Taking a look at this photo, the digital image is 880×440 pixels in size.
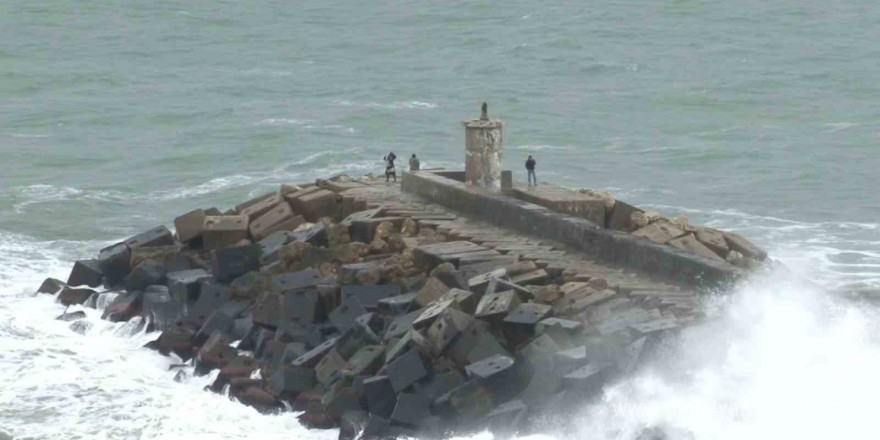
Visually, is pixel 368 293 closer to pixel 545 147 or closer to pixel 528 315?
pixel 528 315

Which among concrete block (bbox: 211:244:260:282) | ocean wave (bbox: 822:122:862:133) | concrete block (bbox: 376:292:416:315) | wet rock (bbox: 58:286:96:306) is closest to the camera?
concrete block (bbox: 376:292:416:315)

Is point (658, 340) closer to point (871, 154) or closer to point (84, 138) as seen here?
point (871, 154)

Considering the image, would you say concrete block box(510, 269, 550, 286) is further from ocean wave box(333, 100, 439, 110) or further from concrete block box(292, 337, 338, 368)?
ocean wave box(333, 100, 439, 110)

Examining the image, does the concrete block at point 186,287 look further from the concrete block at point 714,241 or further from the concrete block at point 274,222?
the concrete block at point 714,241

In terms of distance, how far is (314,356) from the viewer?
57.5 ft

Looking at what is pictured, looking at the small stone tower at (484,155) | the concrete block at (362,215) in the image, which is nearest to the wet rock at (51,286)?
the concrete block at (362,215)

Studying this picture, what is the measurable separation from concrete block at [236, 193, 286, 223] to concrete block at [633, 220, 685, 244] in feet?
17.4

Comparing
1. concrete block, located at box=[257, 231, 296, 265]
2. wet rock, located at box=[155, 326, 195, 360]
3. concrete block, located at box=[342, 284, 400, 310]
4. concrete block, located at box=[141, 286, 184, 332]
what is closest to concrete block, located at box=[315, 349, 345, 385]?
concrete block, located at box=[342, 284, 400, 310]

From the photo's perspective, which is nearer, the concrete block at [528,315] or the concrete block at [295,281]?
the concrete block at [528,315]

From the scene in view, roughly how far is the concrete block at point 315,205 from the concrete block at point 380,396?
267 inches

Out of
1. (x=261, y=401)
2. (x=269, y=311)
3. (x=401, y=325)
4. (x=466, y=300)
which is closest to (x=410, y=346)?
(x=401, y=325)

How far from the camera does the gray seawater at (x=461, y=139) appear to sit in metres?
16.2

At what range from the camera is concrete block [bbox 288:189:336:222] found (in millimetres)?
22859

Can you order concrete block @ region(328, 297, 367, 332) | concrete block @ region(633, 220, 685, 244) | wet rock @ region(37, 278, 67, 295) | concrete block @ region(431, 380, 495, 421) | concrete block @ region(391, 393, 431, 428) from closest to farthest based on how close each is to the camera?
1. concrete block @ region(431, 380, 495, 421)
2. concrete block @ region(391, 393, 431, 428)
3. concrete block @ region(328, 297, 367, 332)
4. concrete block @ region(633, 220, 685, 244)
5. wet rock @ region(37, 278, 67, 295)
